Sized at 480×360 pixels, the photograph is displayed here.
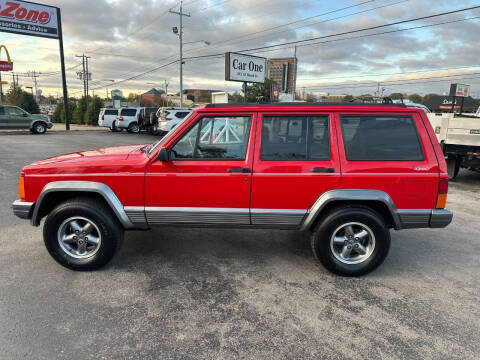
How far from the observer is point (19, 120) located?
811 inches

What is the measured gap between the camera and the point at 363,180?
3.38 m

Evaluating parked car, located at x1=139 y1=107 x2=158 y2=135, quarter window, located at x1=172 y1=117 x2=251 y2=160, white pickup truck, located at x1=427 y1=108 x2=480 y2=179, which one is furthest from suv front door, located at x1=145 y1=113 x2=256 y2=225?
parked car, located at x1=139 y1=107 x2=158 y2=135

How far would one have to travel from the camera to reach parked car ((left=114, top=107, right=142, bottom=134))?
2425cm

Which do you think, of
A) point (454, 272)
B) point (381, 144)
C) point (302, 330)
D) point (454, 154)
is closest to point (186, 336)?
point (302, 330)

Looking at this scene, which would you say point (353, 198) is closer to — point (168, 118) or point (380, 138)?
point (380, 138)

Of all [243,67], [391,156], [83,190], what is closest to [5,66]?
[243,67]

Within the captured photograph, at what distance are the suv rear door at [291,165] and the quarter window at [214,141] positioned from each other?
6.9 inches

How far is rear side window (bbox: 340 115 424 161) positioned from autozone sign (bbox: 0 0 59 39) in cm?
2773

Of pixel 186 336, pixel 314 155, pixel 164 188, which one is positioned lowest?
pixel 186 336

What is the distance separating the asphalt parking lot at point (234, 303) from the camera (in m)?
2.50

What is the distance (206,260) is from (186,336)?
1.38 metres

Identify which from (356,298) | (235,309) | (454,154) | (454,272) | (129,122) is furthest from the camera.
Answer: (129,122)

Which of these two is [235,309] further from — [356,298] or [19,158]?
[19,158]

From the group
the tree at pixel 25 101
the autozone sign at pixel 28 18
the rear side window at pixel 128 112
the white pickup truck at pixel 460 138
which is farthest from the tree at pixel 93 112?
the white pickup truck at pixel 460 138
